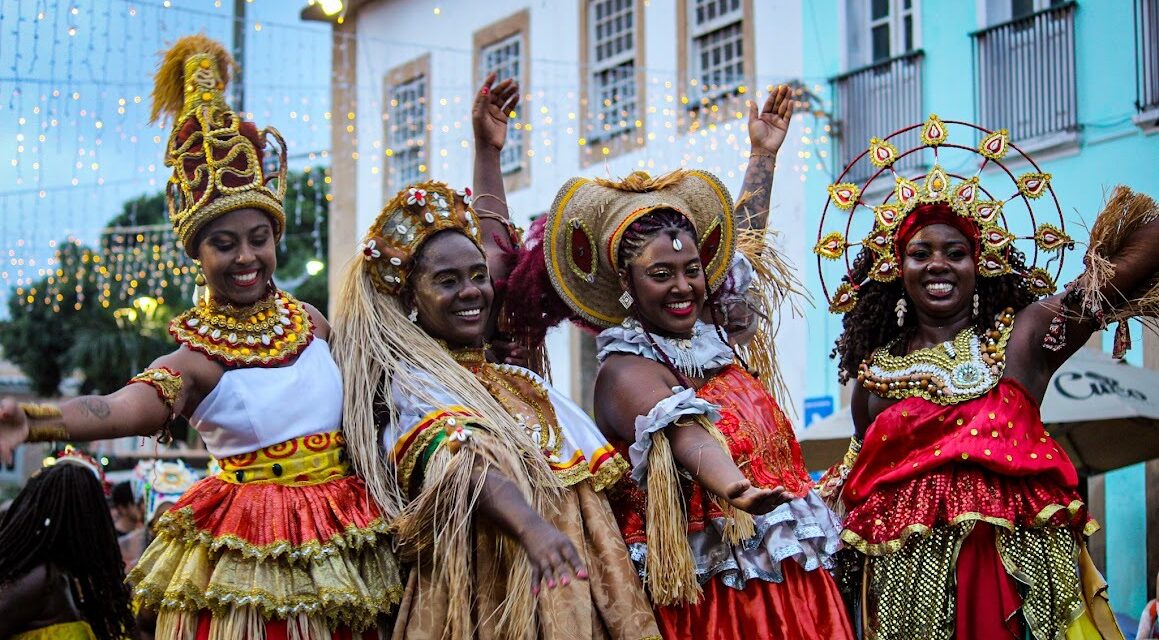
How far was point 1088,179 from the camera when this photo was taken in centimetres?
966

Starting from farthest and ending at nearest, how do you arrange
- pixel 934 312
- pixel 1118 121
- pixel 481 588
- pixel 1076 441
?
pixel 1118 121, pixel 1076 441, pixel 934 312, pixel 481 588

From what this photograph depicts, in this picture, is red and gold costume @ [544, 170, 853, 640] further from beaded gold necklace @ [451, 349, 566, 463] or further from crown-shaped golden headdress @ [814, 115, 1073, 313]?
crown-shaped golden headdress @ [814, 115, 1073, 313]

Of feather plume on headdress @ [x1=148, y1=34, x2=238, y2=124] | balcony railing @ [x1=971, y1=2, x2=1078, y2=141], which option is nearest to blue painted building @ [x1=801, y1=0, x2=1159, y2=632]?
balcony railing @ [x1=971, y1=2, x2=1078, y2=141]

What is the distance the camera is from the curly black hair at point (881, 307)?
4.38 meters

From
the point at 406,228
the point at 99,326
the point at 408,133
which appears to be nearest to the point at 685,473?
the point at 406,228

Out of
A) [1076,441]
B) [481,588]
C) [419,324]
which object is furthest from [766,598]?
[1076,441]

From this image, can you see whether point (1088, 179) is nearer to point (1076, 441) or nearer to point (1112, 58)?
point (1112, 58)

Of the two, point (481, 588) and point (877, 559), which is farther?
point (877, 559)

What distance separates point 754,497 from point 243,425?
5.07 feet

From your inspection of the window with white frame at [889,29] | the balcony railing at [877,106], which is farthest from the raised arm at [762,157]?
the window with white frame at [889,29]

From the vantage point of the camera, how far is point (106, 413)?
354cm

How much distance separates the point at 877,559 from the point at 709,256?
43.9 inches

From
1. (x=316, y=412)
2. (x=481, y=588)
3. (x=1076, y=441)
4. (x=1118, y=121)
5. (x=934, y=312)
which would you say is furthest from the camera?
(x=1118, y=121)

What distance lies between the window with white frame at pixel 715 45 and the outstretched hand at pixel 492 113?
26.6ft
